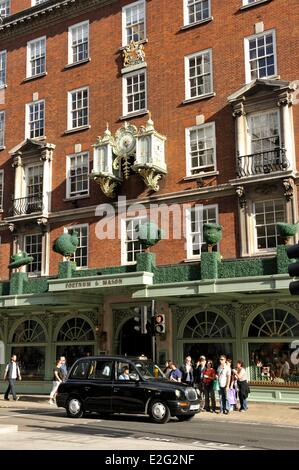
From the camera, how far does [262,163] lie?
77.6 feet

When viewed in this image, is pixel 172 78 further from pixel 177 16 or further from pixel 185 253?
pixel 185 253

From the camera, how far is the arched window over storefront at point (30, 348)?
29109 mm

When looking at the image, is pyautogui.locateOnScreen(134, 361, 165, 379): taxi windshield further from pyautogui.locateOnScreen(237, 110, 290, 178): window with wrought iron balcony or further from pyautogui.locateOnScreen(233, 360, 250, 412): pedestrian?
pyautogui.locateOnScreen(237, 110, 290, 178): window with wrought iron balcony

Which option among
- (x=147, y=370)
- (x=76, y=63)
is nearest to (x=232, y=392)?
(x=147, y=370)

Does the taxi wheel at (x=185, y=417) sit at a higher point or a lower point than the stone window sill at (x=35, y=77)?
lower

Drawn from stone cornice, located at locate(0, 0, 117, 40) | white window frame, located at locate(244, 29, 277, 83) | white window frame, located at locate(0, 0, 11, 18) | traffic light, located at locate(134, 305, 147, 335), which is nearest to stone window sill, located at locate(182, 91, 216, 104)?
white window frame, located at locate(244, 29, 277, 83)

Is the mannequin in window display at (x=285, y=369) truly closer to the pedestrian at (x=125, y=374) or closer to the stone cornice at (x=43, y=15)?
the pedestrian at (x=125, y=374)

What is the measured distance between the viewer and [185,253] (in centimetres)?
2527

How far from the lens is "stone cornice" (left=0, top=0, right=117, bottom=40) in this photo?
3077 centimetres

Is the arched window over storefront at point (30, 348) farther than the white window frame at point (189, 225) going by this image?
Yes

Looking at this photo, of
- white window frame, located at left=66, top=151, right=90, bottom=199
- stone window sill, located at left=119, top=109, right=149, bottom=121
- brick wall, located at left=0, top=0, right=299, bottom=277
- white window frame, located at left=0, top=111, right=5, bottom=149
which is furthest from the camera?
white window frame, located at left=0, top=111, right=5, bottom=149

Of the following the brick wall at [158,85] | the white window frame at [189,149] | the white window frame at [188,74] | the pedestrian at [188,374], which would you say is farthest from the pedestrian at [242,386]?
the white window frame at [188,74]

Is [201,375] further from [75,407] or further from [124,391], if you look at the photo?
[75,407]

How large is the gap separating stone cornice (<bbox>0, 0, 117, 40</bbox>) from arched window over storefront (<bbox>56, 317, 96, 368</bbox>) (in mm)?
15391
